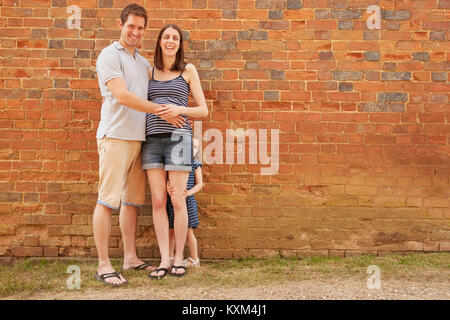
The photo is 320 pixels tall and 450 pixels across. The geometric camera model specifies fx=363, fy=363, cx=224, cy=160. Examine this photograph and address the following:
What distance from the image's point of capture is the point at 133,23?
2916 millimetres

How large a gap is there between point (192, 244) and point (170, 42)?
179cm

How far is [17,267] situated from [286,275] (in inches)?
95.9

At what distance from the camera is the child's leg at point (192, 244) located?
3324 mm

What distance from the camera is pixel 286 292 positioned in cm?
279

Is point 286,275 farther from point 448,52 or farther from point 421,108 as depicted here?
point 448,52

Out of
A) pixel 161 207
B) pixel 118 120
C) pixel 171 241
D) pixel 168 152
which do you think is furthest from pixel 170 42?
pixel 171 241

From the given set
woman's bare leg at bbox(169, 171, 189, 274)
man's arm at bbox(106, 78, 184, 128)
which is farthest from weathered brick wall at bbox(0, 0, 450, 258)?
man's arm at bbox(106, 78, 184, 128)

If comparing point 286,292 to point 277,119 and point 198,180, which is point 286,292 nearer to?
point 198,180

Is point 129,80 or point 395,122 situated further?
point 395,122

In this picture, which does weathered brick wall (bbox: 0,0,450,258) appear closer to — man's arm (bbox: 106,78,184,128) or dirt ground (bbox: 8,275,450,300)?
dirt ground (bbox: 8,275,450,300)

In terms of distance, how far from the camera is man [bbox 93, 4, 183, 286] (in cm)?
283

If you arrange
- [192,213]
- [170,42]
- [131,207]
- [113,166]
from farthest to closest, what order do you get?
[192,213]
[131,207]
[170,42]
[113,166]

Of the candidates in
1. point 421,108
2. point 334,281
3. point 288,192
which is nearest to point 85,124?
point 288,192

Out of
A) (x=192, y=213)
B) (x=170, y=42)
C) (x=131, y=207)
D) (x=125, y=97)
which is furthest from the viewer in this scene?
(x=192, y=213)
